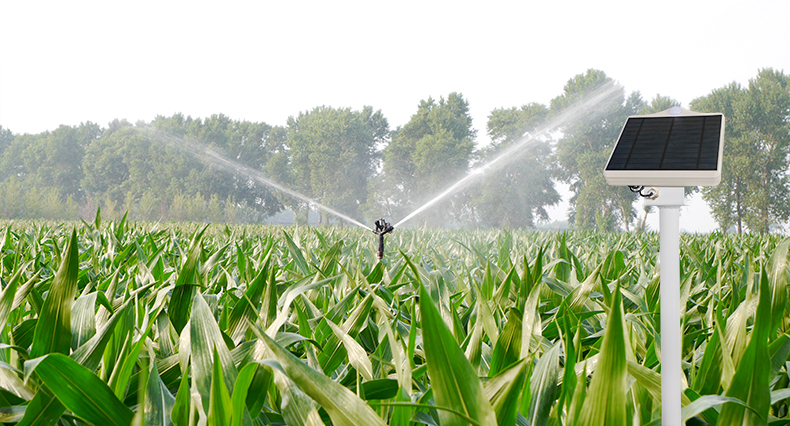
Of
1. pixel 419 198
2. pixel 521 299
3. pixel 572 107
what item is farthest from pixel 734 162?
pixel 521 299

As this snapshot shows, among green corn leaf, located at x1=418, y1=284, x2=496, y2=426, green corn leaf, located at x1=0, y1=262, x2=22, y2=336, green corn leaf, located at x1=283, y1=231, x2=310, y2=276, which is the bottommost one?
green corn leaf, located at x1=283, y1=231, x2=310, y2=276

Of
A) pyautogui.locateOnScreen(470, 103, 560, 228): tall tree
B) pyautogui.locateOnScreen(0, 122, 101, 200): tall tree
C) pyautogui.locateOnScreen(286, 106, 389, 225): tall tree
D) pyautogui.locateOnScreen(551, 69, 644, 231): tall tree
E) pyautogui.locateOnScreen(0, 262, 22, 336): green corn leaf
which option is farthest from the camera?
pyautogui.locateOnScreen(0, 122, 101, 200): tall tree

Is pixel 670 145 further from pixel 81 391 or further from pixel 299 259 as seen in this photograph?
pixel 299 259

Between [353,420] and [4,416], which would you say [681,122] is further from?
[4,416]

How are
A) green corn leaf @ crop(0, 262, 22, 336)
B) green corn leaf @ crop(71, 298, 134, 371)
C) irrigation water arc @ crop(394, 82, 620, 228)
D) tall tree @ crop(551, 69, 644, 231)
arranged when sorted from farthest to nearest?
irrigation water arc @ crop(394, 82, 620, 228)
tall tree @ crop(551, 69, 644, 231)
green corn leaf @ crop(0, 262, 22, 336)
green corn leaf @ crop(71, 298, 134, 371)

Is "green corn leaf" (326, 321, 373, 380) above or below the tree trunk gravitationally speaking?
above

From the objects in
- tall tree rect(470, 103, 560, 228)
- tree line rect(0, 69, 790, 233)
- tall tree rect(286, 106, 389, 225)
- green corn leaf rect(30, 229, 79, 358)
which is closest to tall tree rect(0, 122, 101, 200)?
tree line rect(0, 69, 790, 233)

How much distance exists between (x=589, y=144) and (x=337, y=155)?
941 inches

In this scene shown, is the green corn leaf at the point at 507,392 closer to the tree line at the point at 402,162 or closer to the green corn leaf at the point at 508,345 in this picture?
the green corn leaf at the point at 508,345

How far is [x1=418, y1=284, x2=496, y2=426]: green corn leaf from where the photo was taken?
0.29 metres

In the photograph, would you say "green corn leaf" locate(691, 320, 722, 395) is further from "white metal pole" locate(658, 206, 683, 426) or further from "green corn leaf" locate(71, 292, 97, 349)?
"green corn leaf" locate(71, 292, 97, 349)

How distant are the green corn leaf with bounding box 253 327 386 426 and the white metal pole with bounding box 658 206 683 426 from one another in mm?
238

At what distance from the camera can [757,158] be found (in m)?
32.8

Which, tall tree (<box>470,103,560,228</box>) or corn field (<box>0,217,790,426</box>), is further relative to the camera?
tall tree (<box>470,103,560,228</box>)
